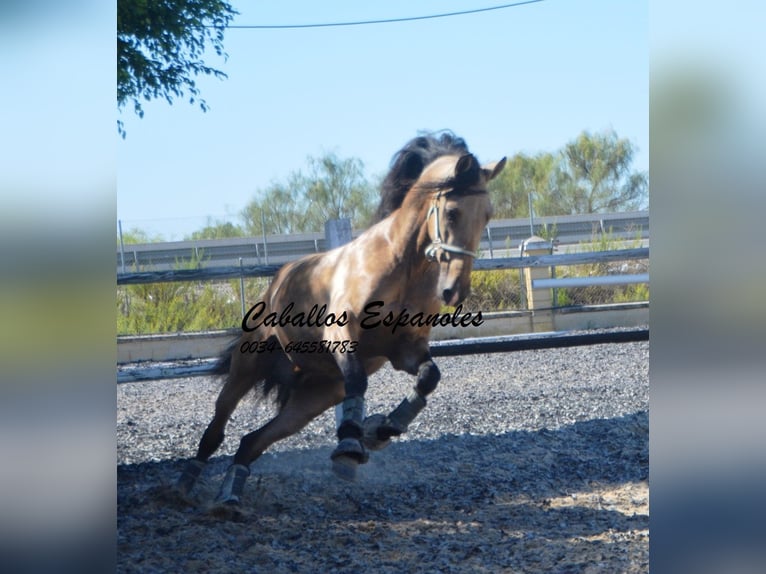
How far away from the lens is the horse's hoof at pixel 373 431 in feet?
11.9

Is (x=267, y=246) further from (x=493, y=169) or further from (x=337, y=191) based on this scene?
(x=493, y=169)

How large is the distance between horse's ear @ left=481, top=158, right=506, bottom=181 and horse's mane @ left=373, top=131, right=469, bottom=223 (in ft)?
0.37

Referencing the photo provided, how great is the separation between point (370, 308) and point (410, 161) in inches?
24.0

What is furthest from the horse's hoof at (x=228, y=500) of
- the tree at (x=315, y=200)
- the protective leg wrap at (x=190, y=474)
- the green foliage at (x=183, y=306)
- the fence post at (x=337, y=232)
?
the tree at (x=315, y=200)

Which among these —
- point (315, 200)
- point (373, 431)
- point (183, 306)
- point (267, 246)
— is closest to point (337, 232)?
point (315, 200)

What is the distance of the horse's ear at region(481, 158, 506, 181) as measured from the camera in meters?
3.54

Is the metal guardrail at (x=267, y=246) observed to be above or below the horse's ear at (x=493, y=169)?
below

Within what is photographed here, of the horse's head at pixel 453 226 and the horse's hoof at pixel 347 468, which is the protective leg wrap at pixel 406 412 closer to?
the horse's hoof at pixel 347 468

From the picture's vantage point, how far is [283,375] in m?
3.68

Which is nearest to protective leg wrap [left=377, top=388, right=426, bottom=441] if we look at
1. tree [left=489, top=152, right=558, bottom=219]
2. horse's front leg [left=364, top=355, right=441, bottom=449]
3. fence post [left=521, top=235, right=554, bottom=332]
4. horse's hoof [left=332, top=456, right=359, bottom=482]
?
horse's front leg [left=364, top=355, right=441, bottom=449]

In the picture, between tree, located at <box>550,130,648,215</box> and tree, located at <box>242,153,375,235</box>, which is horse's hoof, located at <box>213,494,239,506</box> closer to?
tree, located at <box>242,153,375,235</box>

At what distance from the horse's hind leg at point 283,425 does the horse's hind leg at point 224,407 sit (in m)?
0.11
